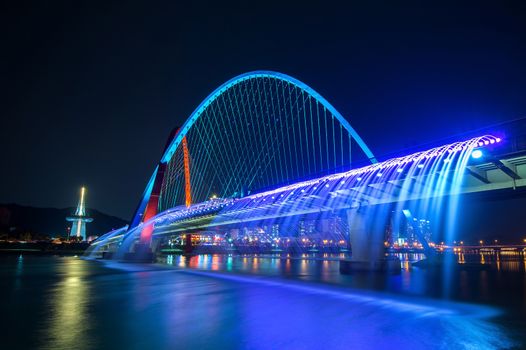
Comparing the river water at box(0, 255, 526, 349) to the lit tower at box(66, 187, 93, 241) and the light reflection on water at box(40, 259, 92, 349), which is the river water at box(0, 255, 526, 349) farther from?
the lit tower at box(66, 187, 93, 241)

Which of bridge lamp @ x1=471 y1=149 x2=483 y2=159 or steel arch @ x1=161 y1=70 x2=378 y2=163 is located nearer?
bridge lamp @ x1=471 y1=149 x2=483 y2=159

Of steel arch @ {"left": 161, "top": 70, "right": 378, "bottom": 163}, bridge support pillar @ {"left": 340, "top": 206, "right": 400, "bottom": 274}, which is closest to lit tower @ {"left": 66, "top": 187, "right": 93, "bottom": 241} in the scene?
steel arch @ {"left": 161, "top": 70, "right": 378, "bottom": 163}

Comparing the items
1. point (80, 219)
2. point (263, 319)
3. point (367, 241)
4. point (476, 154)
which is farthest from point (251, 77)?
point (80, 219)

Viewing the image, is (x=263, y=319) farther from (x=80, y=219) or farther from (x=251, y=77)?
(x=80, y=219)

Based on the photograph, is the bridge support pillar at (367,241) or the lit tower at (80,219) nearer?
the bridge support pillar at (367,241)

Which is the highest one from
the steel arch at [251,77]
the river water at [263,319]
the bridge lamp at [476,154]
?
the steel arch at [251,77]

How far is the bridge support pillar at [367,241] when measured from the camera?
33.7m

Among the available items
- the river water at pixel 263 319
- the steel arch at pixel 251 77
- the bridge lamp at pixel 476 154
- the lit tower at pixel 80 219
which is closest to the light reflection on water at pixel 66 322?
the river water at pixel 263 319

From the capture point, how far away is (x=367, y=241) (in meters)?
34.1

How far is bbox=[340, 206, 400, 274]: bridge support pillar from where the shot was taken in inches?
1326

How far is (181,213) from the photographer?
2734 inches

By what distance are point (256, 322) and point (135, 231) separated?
58.7 m

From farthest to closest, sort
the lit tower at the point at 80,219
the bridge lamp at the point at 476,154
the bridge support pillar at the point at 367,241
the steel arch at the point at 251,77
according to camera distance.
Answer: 1. the lit tower at the point at 80,219
2. the steel arch at the point at 251,77
3. the bridge support pillar at the point at 367,241
4. the bridge lamp at the point at 476,154

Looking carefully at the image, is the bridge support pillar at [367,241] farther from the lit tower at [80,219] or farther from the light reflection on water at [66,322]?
the lit tower at [80,219]
